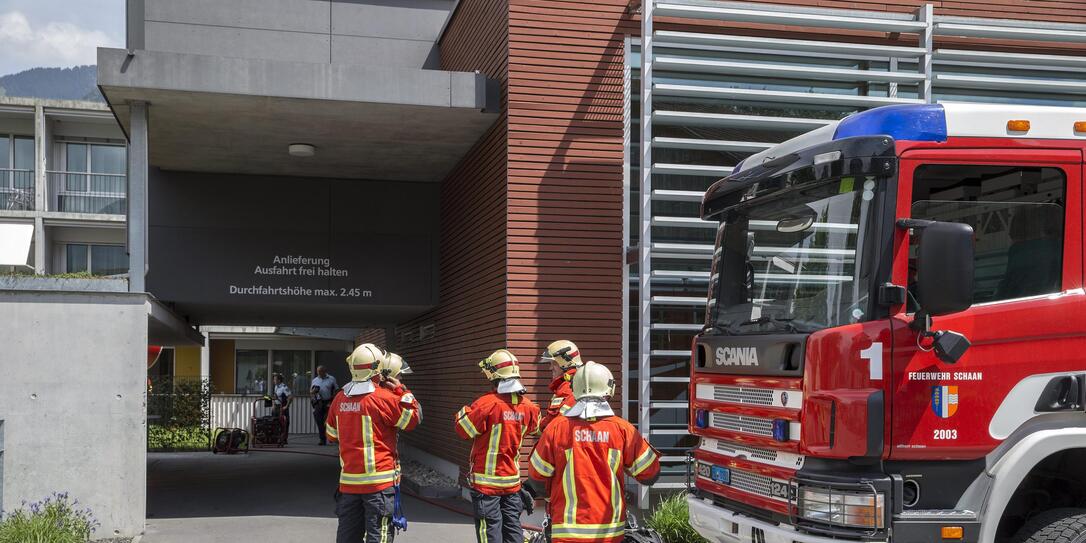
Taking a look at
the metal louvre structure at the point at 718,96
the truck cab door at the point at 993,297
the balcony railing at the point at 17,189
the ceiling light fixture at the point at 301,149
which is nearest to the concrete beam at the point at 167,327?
the ceiling light fixture at the point at 301,149

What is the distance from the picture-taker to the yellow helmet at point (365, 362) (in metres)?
7.86

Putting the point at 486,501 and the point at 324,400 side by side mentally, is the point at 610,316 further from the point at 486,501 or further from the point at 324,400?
the point at 324,400

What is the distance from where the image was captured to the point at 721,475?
6.45 meters

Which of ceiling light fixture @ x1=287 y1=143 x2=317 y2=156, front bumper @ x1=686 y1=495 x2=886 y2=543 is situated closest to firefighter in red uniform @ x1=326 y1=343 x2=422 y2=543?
front bumper @ x1=686 y1=495 x2=886 y2=543

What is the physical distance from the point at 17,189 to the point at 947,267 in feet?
116

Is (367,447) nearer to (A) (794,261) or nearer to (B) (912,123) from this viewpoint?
(A) (794,261)

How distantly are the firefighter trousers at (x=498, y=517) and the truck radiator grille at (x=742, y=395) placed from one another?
217 cm

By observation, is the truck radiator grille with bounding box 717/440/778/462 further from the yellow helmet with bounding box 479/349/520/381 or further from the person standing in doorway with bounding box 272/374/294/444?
the person standing in doorway with bounding box 272/374/294/444

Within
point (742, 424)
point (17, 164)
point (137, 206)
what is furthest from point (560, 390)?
point (17, 164)

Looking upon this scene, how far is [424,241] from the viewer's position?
1566 cm

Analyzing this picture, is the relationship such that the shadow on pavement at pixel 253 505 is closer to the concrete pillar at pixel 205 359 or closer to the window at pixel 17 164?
the concrete pillar at pixel 205 359

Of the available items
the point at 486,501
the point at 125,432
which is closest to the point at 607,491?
the point at 486,501

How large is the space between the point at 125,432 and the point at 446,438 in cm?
568

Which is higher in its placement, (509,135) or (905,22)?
(905,22)
